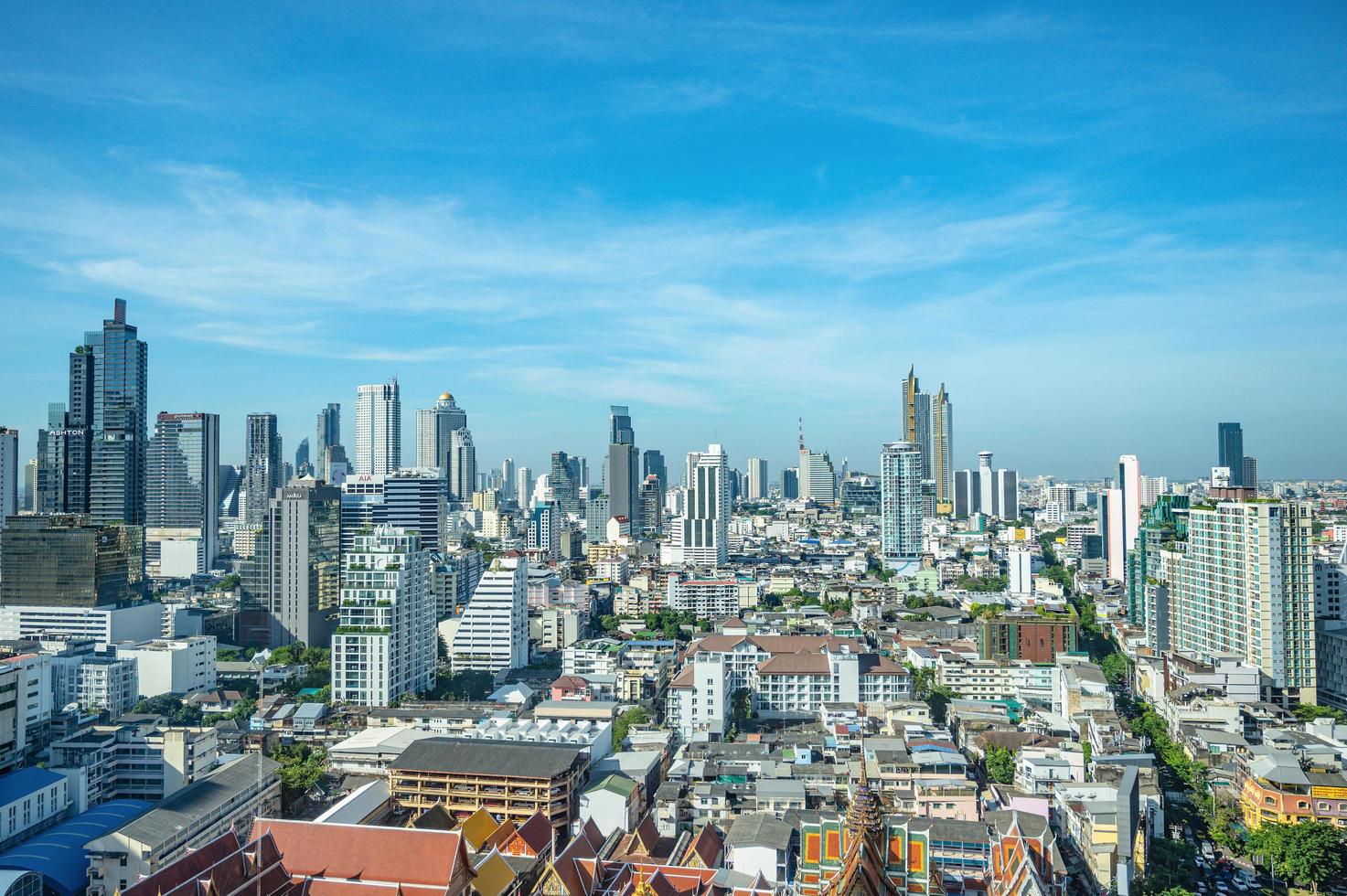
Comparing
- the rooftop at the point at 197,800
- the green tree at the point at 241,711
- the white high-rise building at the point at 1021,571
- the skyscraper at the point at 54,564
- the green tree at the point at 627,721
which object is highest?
the skyscraper at the point at 54,564

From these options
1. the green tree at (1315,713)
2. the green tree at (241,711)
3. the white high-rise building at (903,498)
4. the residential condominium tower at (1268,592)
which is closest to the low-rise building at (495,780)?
the green tree at (241,711)

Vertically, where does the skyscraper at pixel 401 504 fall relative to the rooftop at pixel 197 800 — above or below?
above

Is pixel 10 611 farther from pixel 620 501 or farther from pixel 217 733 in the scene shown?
pixel 620 501

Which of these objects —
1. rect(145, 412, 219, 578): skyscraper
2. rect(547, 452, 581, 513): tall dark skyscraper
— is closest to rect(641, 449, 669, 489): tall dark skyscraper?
rect(547, 452, 581, 513): tall dark skyscraper

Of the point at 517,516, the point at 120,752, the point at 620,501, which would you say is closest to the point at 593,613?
the point at 120,752

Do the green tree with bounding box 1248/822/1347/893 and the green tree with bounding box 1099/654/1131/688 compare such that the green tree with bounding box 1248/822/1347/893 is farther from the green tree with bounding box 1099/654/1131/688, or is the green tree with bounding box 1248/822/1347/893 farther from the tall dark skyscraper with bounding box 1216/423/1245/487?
the tall dark skyscraper with bounding box 1216/423/1245/487

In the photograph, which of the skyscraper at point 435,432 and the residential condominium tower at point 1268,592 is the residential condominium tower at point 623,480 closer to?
the skyscraper at point 435,432

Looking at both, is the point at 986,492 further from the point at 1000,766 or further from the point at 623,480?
the point at 1000,766
